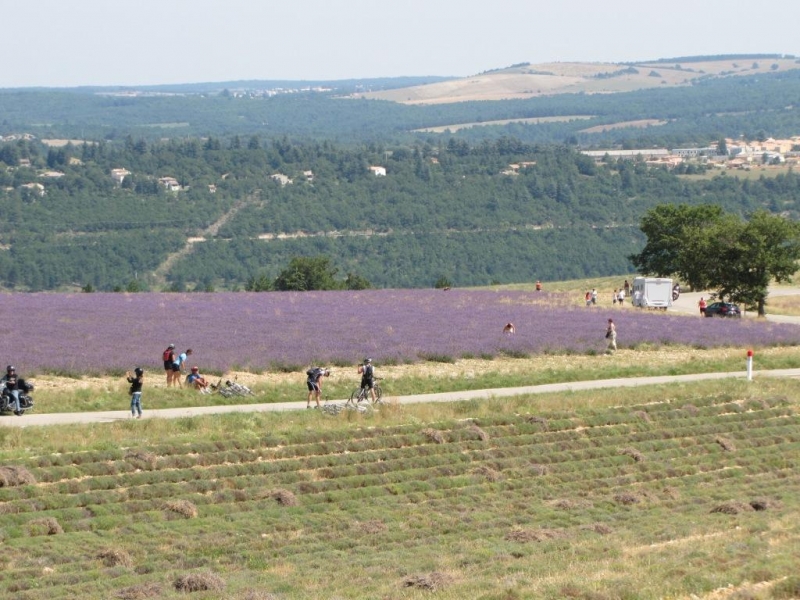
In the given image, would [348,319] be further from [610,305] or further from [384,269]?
[384,269]

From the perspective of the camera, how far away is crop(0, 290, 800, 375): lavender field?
4059 centimetres

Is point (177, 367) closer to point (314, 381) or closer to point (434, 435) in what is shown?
point (314, 381)

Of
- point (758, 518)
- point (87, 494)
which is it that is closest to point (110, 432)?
point (87, 494)

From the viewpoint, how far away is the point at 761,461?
30.1m

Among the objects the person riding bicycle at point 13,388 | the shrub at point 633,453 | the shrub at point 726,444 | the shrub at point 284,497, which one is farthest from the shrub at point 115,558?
the shrub at point 726,444

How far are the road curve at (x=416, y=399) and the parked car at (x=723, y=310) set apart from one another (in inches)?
793

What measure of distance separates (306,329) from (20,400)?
18812 millimetres

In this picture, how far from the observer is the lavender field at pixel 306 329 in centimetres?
4059

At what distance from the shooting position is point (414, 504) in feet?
82.5

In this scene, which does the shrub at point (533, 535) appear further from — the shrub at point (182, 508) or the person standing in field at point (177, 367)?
the person standing in field at point (177, 367)

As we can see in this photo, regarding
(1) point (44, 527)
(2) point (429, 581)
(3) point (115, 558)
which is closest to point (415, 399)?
(1) point (44, 527)

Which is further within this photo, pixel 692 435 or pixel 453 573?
pixel 692 435

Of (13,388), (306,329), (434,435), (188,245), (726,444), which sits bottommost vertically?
(188,245)

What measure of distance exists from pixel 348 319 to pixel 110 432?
2517cm
